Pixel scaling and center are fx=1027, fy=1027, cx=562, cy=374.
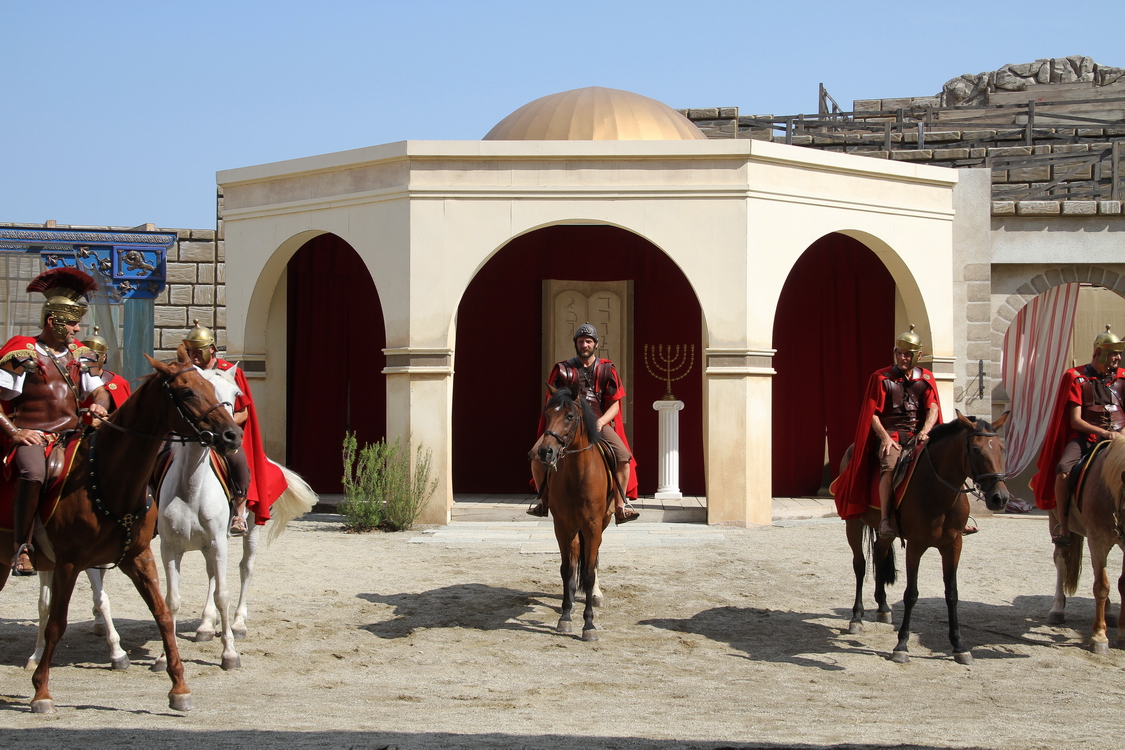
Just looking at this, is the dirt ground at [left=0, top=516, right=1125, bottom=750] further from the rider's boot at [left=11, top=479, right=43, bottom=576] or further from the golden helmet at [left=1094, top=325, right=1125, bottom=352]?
the golden helmet at [left=1094, top=325, right=1125, bottom=352]

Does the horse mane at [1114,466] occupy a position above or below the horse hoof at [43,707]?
above

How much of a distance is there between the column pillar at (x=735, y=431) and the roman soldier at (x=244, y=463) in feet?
20.9

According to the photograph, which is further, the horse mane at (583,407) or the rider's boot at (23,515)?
the horse mane at (583,407)

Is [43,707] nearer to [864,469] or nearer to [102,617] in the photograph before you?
[102,617]

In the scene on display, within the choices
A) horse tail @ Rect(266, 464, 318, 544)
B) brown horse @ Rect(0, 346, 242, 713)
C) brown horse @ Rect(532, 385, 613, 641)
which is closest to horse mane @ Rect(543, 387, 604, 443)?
brown horse @ Rect(532, 385, 613, 641)

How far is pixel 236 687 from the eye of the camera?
5746 mm

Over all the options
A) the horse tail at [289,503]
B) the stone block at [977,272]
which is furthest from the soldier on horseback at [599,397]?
the stone block at [977,272]

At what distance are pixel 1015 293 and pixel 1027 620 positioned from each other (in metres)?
8.14

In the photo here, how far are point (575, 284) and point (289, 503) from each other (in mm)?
8621

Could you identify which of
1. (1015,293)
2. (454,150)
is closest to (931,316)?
(1015,293)

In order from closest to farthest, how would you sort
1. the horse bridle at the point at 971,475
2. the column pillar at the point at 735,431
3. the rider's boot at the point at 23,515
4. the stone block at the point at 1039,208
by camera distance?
the rider's boot at the point at 23,515 → the horse bridle at the point at 971,475 → the column pillar at the point at 735,431 → the stone block at the point at 1039,208

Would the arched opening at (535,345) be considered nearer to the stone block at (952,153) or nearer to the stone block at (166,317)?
the stone block at (166,317)

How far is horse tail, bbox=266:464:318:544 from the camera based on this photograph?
7.51 meters

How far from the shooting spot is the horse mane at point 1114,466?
6.75m
